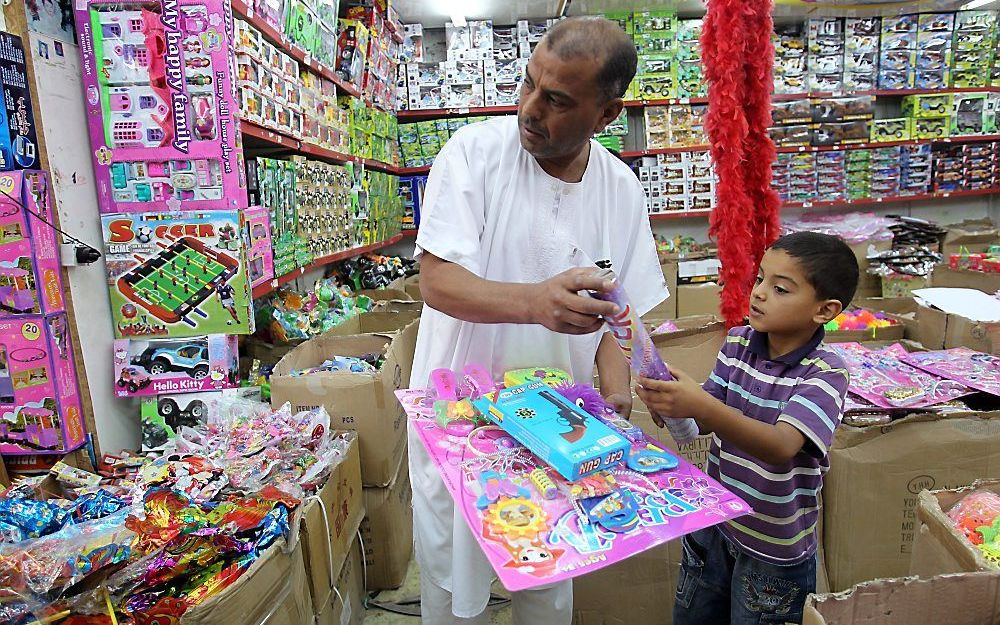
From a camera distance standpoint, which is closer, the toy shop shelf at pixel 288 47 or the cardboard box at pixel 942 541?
the cardboard box at pixel 942 541

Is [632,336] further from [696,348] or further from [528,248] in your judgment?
[696,348]

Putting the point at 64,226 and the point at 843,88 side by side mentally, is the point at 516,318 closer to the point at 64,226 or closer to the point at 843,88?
the point at 64,226

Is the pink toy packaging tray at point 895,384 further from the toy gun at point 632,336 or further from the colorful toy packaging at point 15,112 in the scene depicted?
the colorful toy packaging at point 15,112

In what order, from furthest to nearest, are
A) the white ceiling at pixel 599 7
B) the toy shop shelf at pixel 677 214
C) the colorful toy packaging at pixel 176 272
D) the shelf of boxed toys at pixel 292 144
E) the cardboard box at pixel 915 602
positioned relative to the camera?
1. the toy shop shelf at pixel 677 214
2. the white ceiling at pixel 599 7
3. the shelf of boxed toys at pixel 292 144
4. the colorful toy packaging at pixel 176 272
5. the cardboard box at pixel 915 602

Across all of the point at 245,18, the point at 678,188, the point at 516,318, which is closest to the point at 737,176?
the point at 516,318

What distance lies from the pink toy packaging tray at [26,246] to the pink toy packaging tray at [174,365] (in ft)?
1.20

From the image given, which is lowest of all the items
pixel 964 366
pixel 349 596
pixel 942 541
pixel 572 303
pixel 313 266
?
pixel 349 596

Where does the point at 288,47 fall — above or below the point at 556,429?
above

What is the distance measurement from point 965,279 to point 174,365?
4050 millimetres

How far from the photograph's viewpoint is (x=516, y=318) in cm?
112

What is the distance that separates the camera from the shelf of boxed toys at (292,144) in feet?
7.98

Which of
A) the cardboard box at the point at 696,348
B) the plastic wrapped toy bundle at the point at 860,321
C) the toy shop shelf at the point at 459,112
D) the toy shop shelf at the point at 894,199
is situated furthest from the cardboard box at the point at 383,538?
the toy shop shelf at the point at 894,199

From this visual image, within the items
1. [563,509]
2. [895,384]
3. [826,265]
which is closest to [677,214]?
[895,384]

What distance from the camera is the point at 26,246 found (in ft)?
5.71
